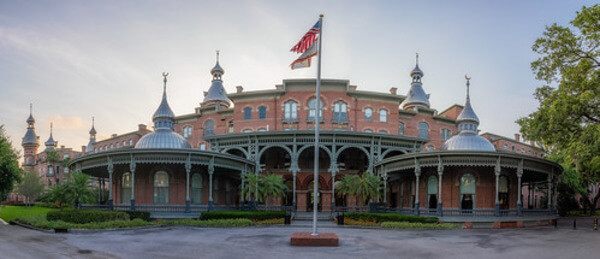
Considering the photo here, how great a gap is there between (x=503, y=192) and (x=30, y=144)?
11686 centimetres

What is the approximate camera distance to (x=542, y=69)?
93.1ft

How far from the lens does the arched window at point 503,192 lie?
1282 inches

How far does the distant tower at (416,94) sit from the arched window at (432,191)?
1178 inches

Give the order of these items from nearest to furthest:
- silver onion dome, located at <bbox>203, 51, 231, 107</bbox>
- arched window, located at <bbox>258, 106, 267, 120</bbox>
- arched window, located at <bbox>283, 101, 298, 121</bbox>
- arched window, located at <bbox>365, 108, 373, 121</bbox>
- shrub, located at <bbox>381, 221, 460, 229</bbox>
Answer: shrub, located at <bbox>381, 221, 460, 229</bbox> < arched window, located at <bbox>283, 101, 298, 121</bbox> < arched window, located at <bbox>365, 108, 373, 121</bbox> < arched window, located at <bbox>258, 106, 267, 120</bbox> < silver onion dome, located at <bbox>203, 51, 231, 107</bbox>

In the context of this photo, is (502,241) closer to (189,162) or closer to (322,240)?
(322,240)

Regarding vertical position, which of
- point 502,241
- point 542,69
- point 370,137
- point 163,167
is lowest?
point 502,241

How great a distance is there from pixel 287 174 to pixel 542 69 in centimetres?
2430

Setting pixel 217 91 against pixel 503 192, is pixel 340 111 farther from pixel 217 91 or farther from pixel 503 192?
pixel 217 91

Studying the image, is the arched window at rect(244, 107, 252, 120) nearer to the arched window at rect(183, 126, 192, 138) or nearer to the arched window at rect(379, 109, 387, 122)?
the arched window at rect(183, 126, 192, 138)

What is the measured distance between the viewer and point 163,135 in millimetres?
37812

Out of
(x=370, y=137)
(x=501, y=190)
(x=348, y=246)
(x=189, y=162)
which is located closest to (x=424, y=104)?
(x=370, y=137)

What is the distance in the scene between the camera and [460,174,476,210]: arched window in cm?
3144

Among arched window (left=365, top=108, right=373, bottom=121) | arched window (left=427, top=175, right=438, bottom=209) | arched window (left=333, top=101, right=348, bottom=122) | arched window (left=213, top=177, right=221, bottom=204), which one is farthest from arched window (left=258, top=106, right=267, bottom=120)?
arched window (left=427, top=175, right=438, bottom=209)

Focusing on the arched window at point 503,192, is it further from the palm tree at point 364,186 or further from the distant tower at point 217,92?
the distant tower at point 217,92
